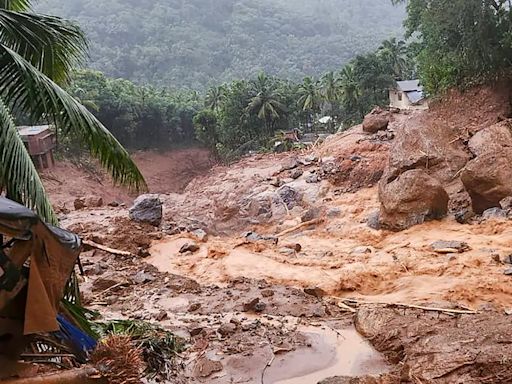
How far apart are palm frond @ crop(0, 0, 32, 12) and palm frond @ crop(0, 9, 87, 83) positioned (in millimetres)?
597

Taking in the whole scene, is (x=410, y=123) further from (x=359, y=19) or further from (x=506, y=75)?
(x=359, y=19)

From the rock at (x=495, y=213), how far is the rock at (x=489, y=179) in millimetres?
264

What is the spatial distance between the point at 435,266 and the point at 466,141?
6.91m

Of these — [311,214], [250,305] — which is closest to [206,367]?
[250,305]

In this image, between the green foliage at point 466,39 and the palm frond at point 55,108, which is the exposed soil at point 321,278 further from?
the palm frond at point 55,108

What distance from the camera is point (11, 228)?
3.22m

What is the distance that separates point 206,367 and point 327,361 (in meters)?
1.54

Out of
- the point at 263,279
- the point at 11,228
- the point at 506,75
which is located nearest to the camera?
the point at 11,228

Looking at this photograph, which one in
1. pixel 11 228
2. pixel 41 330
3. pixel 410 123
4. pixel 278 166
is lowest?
pixel 278 166

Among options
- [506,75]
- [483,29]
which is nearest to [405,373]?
[483,29]

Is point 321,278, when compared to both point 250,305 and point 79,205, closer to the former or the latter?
point 250,305

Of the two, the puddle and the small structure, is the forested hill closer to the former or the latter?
Result: the small structure

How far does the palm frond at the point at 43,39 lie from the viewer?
20.6 feet

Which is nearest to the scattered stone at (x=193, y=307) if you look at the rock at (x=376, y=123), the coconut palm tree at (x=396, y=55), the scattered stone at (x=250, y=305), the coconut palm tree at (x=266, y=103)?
the scattered stone at (x=250, y=305)
